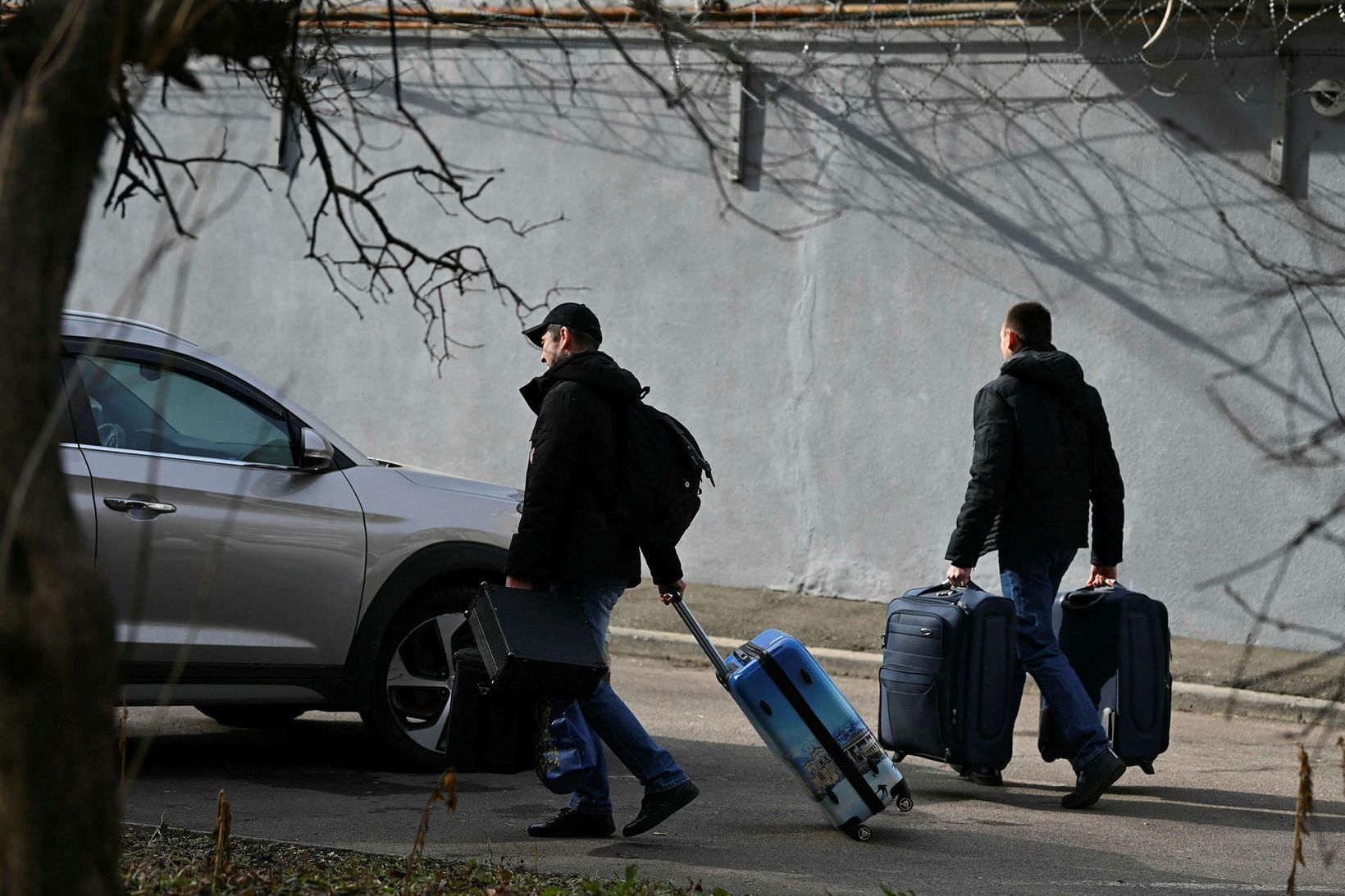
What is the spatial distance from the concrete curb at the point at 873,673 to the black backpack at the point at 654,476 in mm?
4473

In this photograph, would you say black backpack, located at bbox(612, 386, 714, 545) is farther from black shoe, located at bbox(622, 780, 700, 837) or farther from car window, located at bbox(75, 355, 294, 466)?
car window, located at bbox(75, 355, 294, 466)

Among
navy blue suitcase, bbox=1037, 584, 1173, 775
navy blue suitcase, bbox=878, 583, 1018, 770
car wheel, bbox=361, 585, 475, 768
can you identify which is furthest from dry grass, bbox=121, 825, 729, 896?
navy blue suitcase, bbox=1037, 584, 1173, 775

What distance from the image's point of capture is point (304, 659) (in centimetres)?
646

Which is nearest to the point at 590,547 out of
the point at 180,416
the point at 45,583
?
the point at 180,416

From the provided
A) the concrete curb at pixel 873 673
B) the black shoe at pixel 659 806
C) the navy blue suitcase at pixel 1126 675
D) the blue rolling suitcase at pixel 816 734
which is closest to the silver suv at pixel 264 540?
the black shoe at pixel 659 806

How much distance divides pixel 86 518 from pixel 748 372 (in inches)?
279

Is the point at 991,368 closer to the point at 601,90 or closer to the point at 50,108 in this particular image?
the point at 601,90

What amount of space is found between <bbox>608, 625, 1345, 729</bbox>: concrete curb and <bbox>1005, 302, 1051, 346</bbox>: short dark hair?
2.96 meters

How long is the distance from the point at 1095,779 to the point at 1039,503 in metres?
1.15

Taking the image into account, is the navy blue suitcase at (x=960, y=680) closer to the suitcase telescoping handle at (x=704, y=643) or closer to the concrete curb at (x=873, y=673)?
the suitcase telescoping handle at (x=704, y=643)

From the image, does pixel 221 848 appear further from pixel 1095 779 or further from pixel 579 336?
→ pixel 1095 779

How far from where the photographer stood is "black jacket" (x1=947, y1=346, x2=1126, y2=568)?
670 centimetres

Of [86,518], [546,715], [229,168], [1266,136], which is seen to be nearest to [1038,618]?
[546,715]

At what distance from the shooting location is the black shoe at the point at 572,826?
5.64 meters
